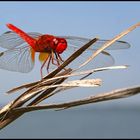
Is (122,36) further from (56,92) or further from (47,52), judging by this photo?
(47,52)

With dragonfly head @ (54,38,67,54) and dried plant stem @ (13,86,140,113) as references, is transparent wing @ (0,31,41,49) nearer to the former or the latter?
dragonfly head @ (54,38,67,54)

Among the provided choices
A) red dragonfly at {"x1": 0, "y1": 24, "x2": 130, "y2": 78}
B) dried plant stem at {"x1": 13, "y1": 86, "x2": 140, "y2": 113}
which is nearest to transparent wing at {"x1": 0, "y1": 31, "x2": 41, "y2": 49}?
red dragonfly at {"x1": 0, "y1": 24, "x2": 130, "y2": 78}

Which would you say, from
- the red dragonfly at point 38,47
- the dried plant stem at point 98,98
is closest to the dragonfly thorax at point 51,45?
the red dragonfly at point 38,47

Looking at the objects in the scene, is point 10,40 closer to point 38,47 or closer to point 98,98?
point 38,47

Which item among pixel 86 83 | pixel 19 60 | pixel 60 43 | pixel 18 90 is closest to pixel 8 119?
pixel 18 90

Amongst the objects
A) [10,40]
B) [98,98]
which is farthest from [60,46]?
[98,98]

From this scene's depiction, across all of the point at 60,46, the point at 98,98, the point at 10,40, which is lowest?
the point at 98,98

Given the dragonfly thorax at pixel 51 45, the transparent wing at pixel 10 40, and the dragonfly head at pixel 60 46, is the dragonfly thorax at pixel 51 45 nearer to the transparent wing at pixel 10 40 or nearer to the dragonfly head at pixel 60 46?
the dragonfly head at pixel 60 46
